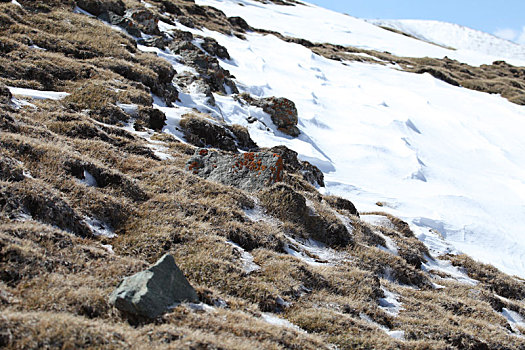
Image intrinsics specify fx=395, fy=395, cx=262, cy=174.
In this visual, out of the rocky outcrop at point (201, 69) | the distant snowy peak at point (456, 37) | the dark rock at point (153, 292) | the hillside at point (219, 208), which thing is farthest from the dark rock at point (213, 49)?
the distant snowy peak at point (456, 37)

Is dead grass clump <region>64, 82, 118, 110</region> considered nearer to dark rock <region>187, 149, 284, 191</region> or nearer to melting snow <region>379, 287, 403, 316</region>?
dark rock <region>187, 149, 284, 191</region>

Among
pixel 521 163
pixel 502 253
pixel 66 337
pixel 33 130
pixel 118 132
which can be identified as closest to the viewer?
pixel 66 337

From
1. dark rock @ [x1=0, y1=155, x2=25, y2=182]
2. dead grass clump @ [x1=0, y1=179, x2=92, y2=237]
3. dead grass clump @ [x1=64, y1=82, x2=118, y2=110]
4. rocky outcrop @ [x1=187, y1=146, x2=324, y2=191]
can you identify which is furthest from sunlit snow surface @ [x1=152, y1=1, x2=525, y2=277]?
dark rock @ [x1=0, y1=155, x2=25, y2=182]

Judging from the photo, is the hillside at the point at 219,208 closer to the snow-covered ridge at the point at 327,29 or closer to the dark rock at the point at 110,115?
the dark rock at the point at 110,115

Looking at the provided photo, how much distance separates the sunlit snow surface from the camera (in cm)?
2123

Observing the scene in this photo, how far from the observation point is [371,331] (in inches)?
291

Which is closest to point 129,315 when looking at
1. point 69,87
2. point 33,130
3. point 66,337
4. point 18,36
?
point 66,337

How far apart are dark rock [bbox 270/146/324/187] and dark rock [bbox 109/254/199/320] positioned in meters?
12.6

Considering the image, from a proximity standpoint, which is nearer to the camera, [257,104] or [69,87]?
[69,87]

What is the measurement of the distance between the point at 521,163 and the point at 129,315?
33728 mm

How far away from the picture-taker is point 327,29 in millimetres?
77688

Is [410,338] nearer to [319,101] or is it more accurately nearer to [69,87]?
[69,87]

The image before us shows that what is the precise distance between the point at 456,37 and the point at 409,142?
9465 cm

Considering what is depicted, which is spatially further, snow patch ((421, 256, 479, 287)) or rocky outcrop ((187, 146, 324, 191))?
snow patch ((421, 256, 479, 287))
